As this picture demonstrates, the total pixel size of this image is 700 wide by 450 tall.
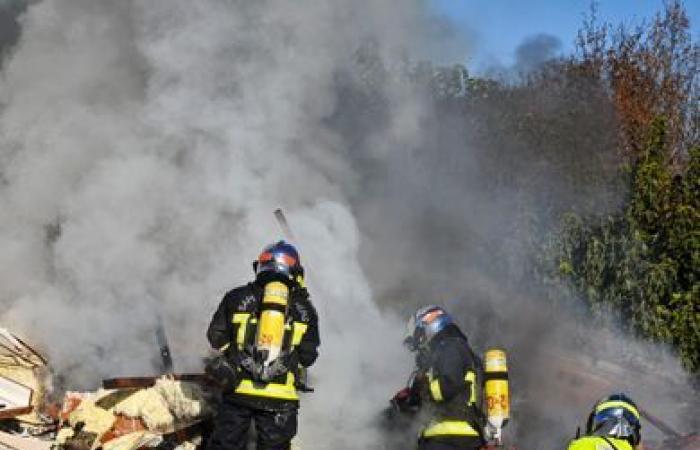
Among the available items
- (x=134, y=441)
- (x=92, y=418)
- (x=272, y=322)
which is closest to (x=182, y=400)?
(x=134, y=441)

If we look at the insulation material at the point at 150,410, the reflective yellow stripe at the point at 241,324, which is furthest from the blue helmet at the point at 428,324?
the insulation material at the point at 150,410

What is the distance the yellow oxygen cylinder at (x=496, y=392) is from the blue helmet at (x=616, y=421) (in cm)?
108

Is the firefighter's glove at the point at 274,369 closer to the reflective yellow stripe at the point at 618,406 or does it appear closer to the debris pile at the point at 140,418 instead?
the debris pile at the point at 140,418

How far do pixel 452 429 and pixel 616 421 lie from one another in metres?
1.22

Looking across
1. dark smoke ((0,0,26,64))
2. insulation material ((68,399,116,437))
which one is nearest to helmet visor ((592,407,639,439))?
insulation material ((68,399,116,437))

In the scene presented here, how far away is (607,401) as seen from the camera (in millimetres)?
3654

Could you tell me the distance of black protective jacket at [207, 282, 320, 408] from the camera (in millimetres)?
4789

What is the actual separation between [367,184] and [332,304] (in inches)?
91.3

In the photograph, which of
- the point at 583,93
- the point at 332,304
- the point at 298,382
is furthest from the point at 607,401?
the point at 583,93

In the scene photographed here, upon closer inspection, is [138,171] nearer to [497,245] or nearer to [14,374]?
[14,374]

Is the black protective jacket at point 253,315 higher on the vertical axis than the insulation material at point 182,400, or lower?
higher

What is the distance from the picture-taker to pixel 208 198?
727 cm

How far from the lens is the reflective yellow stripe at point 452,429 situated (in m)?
4.52

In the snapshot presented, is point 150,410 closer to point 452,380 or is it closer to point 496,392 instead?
point 452,380
